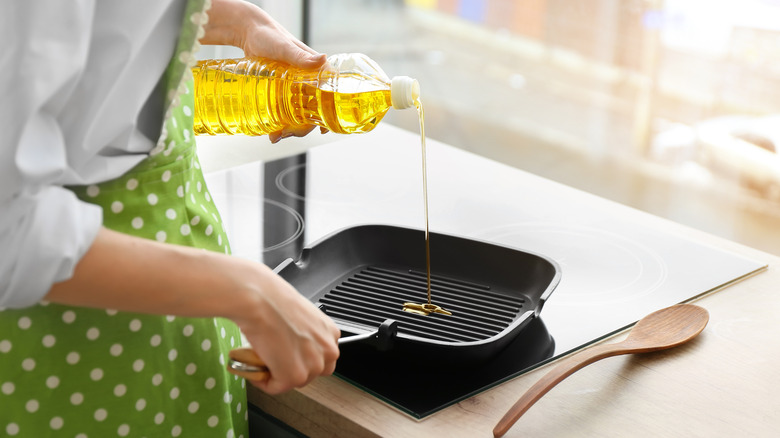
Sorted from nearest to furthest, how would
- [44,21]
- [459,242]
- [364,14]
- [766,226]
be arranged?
[44,21], [459,242], [766,226], [364,14]

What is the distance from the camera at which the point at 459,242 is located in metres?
1.12

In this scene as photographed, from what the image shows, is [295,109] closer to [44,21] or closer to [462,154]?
[44,21]

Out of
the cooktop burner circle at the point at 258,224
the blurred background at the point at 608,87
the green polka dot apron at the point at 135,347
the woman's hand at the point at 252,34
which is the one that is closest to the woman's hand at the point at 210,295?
the green polka dot apron at the point at 135,347

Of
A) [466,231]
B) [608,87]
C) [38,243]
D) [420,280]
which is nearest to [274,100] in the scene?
[420,280]

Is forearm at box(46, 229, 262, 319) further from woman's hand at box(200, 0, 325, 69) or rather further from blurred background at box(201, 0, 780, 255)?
blurred background at box(201, 0, 780, 255)

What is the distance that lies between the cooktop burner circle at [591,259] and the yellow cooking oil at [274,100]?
333mm

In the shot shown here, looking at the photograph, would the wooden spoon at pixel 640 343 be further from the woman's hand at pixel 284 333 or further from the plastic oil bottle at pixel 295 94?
the plastic oil bottle at pixel 295 94

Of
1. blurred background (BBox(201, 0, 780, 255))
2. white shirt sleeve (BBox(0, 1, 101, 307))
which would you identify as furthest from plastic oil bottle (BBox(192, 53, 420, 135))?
blurred background (BBox(201, 0, 780, 255))

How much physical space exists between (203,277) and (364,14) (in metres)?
2.90

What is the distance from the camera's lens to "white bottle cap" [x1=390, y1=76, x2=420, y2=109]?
917 mm

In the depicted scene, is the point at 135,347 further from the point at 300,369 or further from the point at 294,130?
the point at 294,130

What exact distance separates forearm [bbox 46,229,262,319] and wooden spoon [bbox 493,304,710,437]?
296 mm

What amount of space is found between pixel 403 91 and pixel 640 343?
369mm

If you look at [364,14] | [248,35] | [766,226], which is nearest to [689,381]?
[248,35]
